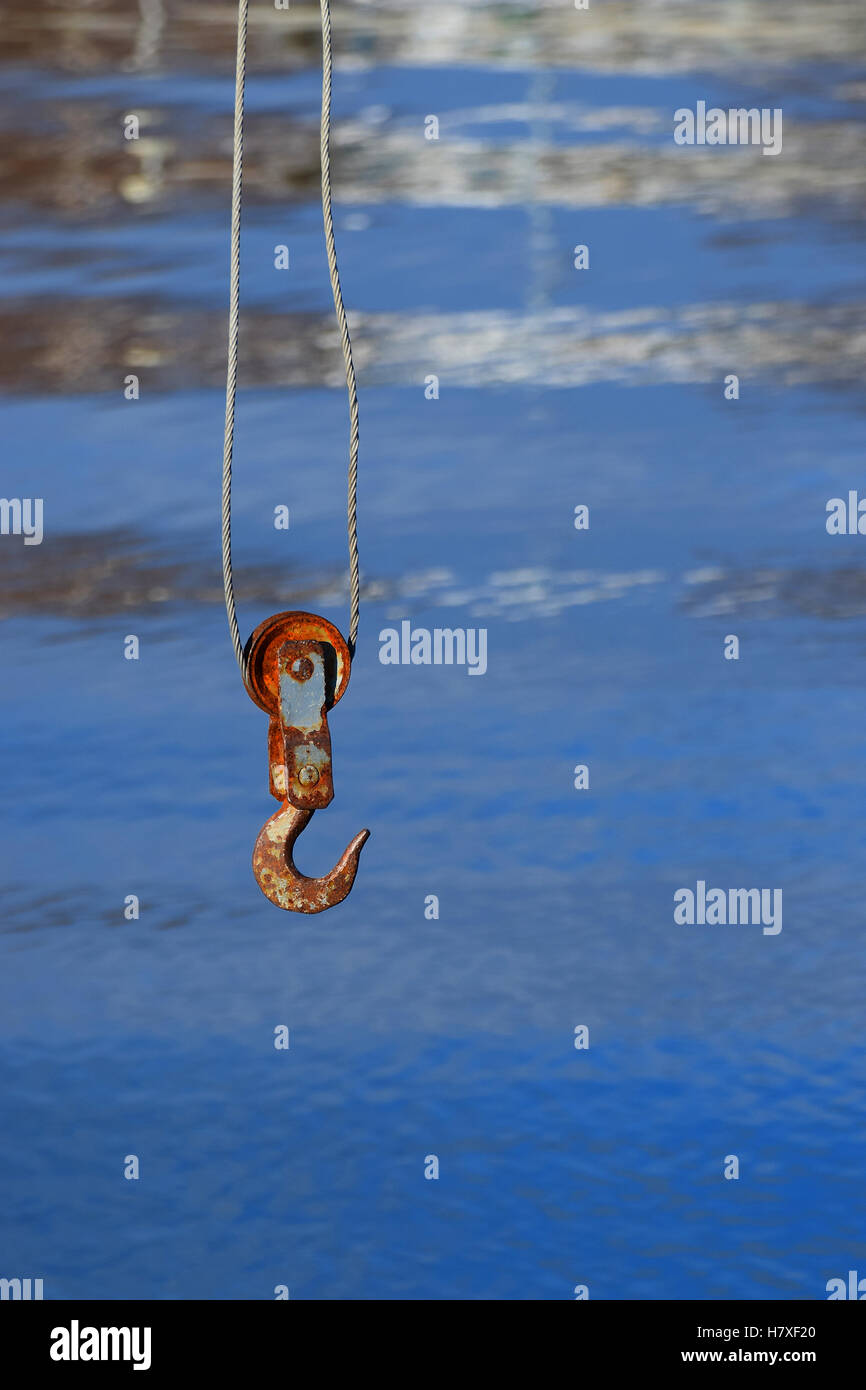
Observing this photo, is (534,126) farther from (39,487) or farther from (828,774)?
(828,774)

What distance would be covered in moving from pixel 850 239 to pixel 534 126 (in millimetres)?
1058

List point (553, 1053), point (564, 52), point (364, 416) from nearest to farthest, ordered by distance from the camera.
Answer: point (553, 1053)
point (364, 416)
point (564, 52)

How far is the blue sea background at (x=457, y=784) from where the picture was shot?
2.95 meters

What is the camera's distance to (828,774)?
12.4 ft

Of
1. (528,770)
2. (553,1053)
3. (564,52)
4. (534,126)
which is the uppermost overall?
(564,52)

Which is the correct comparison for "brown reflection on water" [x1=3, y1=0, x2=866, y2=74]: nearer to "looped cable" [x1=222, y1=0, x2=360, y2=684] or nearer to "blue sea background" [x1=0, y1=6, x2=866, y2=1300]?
"blue sea background" [x1=0, y1=6, x2=866, y2=1300]

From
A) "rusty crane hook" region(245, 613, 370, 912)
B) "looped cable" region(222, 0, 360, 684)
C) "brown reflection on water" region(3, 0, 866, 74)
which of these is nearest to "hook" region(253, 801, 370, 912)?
"rusty crane hook" region(245, 613, 370, 912)

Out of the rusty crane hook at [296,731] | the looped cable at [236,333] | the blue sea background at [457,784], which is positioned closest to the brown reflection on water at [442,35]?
the blue sea background at [457,784]

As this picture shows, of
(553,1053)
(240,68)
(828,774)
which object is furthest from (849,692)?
(240,68)

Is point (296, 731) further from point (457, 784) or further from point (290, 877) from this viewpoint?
point (457, 784)

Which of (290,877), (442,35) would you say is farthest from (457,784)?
(442,35)

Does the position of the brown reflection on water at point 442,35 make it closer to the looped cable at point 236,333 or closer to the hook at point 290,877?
the looped cable at point 236,333

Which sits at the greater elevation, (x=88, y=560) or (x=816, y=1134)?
(x=88, y=560)

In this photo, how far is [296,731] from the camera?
165 centimetres
